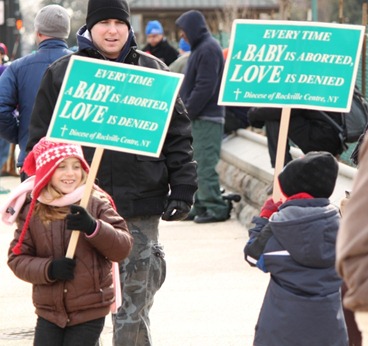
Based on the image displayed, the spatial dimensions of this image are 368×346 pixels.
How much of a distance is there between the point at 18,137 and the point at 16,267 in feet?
10.4

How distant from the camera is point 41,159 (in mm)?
5570

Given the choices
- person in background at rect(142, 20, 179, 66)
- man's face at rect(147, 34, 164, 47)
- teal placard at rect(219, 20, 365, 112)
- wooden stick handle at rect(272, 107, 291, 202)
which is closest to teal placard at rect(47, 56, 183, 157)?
wooden stick handle at rect(272, 107, 291, 202)

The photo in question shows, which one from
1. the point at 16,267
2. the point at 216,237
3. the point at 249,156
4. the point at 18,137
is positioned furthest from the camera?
the point at 249,156

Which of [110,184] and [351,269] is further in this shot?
[110,184]

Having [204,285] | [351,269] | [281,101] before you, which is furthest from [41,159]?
[204,285]

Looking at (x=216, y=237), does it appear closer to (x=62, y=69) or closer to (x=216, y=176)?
(x=216, y=176)

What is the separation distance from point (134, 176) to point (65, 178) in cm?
68

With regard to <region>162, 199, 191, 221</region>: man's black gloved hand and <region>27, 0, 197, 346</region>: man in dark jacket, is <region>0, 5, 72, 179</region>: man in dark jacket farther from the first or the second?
<region>162, 199, 191, 221</region>: man's black gloved hand

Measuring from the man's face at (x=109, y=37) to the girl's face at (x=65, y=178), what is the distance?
80 cm

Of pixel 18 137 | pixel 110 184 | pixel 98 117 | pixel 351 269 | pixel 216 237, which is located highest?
pixel 351 269

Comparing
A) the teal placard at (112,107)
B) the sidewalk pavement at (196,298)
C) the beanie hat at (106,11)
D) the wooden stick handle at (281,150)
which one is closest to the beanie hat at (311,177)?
the wooden stick handle at (281,150)

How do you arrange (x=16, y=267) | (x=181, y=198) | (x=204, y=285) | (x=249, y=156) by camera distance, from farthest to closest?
(x=249, y=156)
(x=204, y=285)
(x=181, y=198)
(x=16, y=267)

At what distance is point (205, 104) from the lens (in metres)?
12.2

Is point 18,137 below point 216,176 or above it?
above
